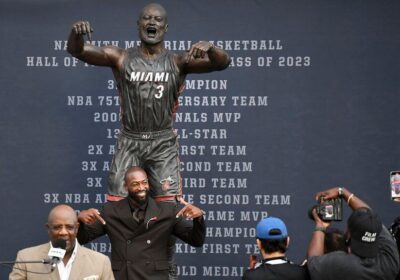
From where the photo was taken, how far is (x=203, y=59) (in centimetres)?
746

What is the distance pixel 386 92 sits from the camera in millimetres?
9344

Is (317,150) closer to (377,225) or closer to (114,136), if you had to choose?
(114,136)

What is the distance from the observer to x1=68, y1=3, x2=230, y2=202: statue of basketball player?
7441 millimetres

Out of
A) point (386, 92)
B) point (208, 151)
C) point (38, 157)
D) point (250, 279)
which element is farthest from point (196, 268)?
point (250, 279)

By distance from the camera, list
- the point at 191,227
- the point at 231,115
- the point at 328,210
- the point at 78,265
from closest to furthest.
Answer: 1. the point at 78,265
2. the point at 328,210
3. the point at 191,227
4. the point at 231,115

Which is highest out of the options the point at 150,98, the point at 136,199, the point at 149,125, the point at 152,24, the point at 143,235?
the point at 152,24

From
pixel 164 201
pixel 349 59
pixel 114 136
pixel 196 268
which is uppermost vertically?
pixel 349 59

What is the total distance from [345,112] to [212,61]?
2.37 m

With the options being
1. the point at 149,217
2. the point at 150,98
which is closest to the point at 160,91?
the point at 150,98

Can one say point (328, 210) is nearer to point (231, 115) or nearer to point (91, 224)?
point (91, 224)

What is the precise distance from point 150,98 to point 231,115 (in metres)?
2.06

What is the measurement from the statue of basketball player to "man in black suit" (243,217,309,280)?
6.16ft

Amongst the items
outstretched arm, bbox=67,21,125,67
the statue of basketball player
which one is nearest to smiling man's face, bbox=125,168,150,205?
the statue of basketball player

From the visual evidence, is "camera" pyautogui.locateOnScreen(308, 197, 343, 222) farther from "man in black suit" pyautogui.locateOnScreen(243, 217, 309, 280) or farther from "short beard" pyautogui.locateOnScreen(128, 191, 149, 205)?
"short beard" pyautogui.locateOnScreen(128, 191, 149, 205)
